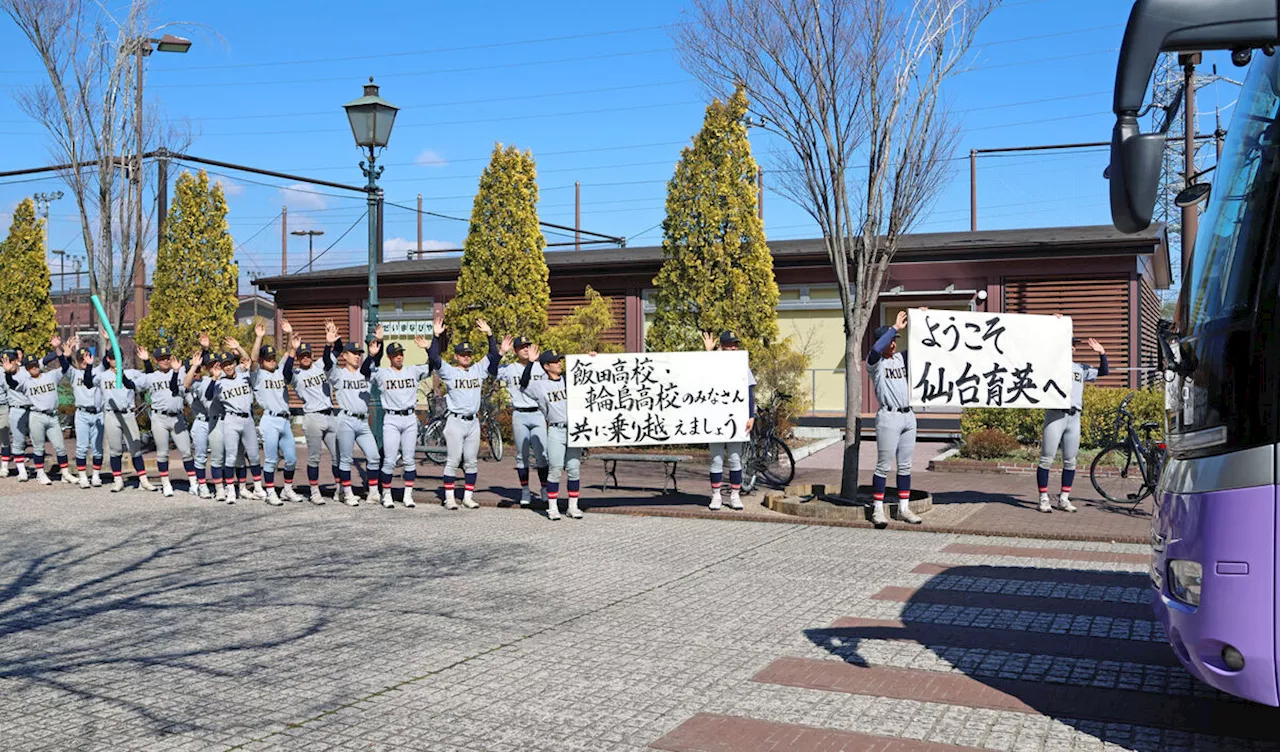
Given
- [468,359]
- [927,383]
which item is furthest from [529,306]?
[927,383]

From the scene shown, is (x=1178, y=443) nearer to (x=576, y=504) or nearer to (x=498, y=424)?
(x=576, y=504)

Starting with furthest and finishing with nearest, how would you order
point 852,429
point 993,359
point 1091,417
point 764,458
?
point 1091,417 → point 764,458 → point 852,429 → point 993,359

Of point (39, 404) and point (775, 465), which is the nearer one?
point (775, 465)

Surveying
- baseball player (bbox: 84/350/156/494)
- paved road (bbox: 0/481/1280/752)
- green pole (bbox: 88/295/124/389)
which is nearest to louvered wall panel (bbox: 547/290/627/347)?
green pole (bbox: 88/295/124/389)

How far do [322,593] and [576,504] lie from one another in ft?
16.2

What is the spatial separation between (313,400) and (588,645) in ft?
28.9

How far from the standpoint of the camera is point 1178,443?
4.96m

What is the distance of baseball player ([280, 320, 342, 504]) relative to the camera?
48.0ft

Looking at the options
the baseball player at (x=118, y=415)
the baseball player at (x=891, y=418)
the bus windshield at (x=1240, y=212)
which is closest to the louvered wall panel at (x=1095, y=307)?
the baseball player at (x=891, y=418)

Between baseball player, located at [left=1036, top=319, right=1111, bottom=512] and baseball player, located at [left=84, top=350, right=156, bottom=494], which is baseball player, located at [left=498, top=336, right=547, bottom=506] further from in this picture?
baseball player, located at [left=84, top=350, right=156, bottom=494]

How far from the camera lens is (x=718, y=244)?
20.8m

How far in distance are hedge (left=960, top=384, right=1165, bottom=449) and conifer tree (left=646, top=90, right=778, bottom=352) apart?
4119 millimetres

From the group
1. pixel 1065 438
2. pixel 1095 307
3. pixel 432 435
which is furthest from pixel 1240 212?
pixel 1095 307

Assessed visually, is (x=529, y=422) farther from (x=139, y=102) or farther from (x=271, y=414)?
(x=139, y=102)
